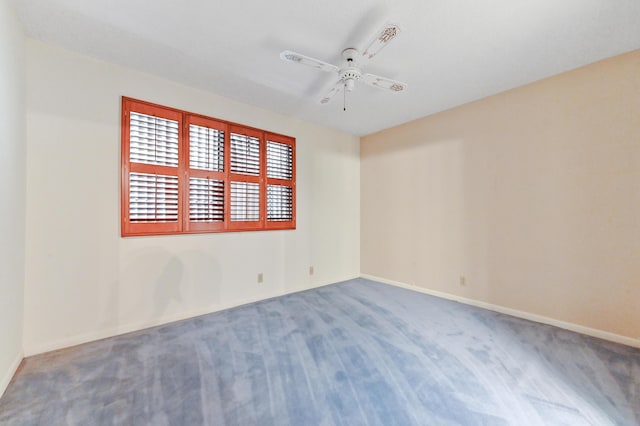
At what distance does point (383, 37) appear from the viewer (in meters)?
1.75

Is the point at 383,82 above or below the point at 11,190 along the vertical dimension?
above

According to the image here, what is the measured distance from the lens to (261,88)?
3.10 metres

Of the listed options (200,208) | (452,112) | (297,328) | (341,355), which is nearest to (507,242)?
(452,112)

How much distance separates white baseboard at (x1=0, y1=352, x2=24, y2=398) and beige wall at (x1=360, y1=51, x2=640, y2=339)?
4.32 meters

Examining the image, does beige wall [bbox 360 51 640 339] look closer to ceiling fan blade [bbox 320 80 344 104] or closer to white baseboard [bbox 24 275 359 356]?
ceiling fan blade [bbox 320 80 344 104]

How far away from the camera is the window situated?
2.70 metres

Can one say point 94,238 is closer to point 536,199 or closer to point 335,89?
point 335,89

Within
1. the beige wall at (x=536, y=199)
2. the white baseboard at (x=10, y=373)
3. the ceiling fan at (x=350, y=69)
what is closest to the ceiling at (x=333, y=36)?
the ceiling fan at (x=350, y=69)

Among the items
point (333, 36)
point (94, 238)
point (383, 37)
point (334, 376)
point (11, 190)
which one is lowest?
point (334, 376)

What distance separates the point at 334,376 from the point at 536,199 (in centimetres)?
290

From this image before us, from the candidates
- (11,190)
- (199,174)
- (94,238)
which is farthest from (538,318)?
(11,190)

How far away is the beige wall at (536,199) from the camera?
2.44 m

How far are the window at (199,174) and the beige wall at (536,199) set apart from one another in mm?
2128

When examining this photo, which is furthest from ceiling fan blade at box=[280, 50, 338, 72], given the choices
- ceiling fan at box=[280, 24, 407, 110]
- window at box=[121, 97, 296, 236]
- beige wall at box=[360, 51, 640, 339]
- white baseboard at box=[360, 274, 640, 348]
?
white baseboard at box=[360, 274, 640, 348]
